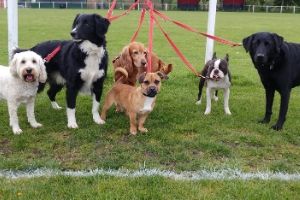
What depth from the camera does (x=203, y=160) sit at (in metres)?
5.80

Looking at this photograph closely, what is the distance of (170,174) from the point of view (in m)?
5.32

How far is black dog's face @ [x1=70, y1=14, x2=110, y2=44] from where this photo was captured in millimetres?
6613

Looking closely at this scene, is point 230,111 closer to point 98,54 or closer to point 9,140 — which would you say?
point 98,54

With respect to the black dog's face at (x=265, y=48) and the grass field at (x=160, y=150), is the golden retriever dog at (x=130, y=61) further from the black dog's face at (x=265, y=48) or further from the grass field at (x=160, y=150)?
the black dog's face at (x=265, y=48)

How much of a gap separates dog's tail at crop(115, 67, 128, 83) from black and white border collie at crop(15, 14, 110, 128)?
16.0 inches

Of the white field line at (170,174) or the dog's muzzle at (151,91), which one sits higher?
the dog's muzzle at (151,91)

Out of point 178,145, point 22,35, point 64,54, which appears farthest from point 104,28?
point 22,35

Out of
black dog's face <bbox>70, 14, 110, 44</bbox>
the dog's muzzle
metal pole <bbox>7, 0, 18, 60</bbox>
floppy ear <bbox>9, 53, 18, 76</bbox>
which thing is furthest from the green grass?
metal pole <bbox>7, 0, 18, 60</bbox>

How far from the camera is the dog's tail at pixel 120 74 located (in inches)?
293

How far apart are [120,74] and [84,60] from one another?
3.11 ft

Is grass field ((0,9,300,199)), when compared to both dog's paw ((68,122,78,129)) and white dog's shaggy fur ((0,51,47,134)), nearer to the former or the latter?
dog's paw ((68,122,78,129))

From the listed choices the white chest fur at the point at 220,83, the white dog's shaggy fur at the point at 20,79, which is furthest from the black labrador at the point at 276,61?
the white dog's shaggy fur at the point at 20,79

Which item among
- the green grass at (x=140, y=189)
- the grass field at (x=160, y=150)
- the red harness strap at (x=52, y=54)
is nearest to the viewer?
the green grass at (x=140, y=189)

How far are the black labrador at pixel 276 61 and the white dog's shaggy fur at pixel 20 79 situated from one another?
3297 mm
